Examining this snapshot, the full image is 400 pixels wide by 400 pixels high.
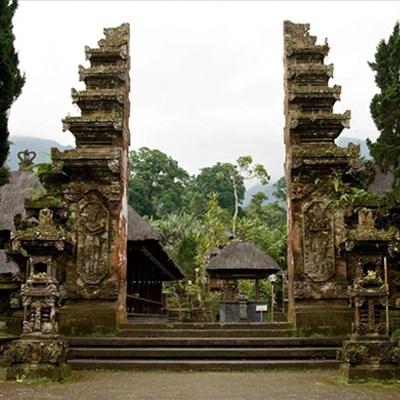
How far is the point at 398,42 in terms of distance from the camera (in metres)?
16.2

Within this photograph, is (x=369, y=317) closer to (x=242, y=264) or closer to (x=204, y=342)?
(x=204, y=342)

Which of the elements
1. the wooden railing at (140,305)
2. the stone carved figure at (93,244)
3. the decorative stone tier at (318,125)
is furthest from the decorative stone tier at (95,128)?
the wooden railing at (140,305)

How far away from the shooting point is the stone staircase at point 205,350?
30.8 feet

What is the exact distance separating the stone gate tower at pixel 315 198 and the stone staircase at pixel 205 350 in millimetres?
692

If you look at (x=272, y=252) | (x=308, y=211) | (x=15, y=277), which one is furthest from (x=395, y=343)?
(x=272, y=252)

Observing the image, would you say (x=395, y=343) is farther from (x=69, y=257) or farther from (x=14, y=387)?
(x=69, y=257)

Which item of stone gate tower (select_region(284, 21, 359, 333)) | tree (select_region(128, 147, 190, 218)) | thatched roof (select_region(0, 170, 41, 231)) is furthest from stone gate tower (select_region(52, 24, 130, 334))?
tree (select_region(128, 147, 190, 218))

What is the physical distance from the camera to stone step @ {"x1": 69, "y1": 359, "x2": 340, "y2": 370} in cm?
933

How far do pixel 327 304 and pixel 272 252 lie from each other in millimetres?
26092

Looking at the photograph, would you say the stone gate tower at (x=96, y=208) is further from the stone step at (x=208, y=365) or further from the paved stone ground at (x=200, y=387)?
the paved stone ground at (x=200, y=387)

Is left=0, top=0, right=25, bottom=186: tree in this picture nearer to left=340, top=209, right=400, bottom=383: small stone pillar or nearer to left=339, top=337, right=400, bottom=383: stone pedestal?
left=340, top=209, right=400, bottom=383: small stone pillar

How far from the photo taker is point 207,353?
9.70 metres

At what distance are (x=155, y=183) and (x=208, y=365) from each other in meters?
55.7

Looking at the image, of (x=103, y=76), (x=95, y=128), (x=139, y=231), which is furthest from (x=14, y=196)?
(x=95, y=128)
